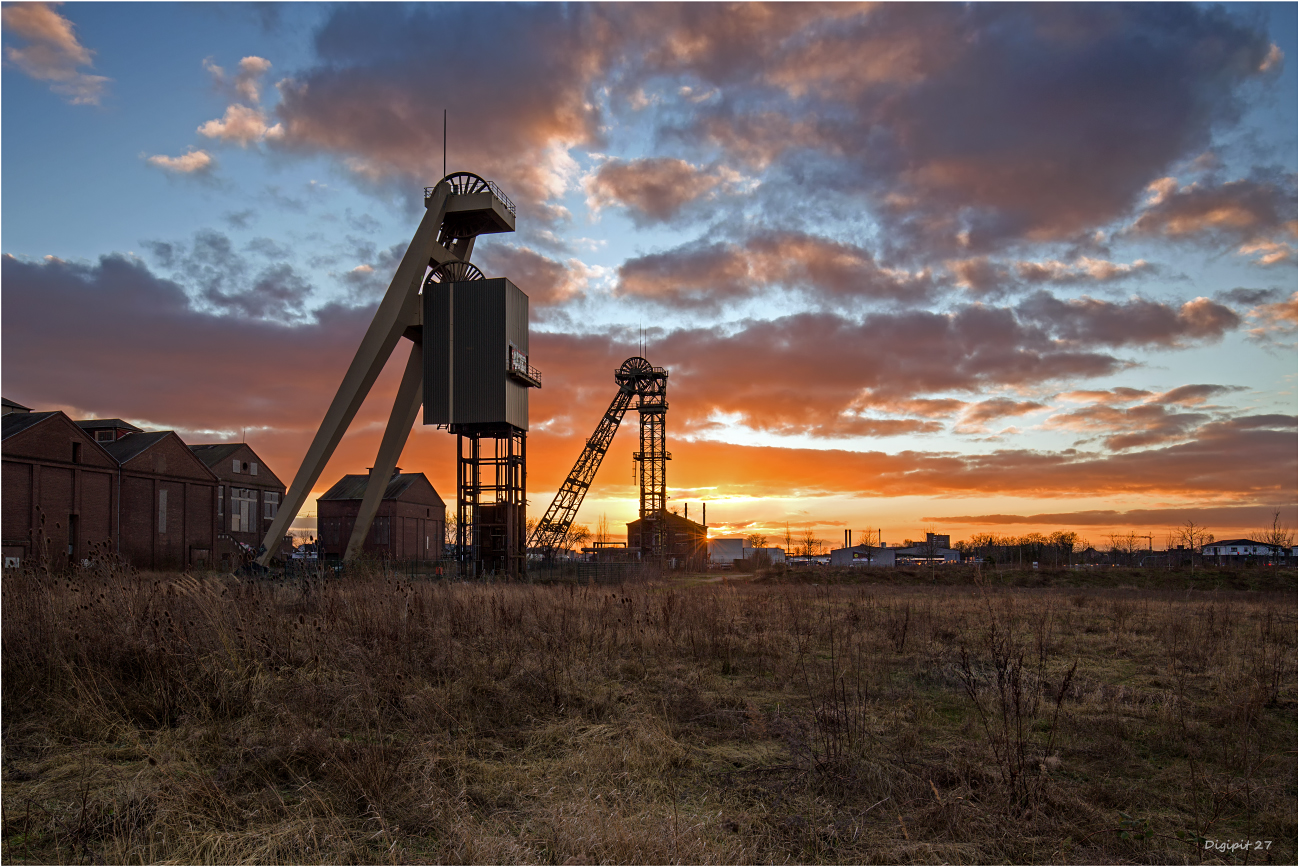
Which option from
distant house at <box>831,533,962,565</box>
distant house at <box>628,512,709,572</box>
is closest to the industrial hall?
distant house at <box>628,512,709,572</box>

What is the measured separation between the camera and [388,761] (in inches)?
A: 223

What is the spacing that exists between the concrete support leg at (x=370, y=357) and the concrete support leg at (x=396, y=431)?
6.43 feet

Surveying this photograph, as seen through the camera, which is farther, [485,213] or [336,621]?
[485,213]

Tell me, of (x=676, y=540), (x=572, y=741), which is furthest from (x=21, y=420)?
(x=572, y=741)

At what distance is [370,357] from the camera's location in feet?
106

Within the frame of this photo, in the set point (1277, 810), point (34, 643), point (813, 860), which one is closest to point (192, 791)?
point (813, 860)

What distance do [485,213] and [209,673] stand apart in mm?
29190

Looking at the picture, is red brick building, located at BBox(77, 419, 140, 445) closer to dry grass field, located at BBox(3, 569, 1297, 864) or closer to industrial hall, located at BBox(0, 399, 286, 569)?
industrial hall, located at BBox(0, 399, 286, 569)

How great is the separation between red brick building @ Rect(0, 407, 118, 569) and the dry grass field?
34.8 metres

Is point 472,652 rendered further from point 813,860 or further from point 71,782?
point 813,860

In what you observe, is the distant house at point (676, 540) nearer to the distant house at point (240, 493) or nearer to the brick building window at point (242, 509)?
the distant house at point (240, 493)

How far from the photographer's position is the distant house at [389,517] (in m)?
65.7

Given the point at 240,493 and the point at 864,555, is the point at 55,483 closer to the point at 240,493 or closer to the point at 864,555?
the point at 240,493

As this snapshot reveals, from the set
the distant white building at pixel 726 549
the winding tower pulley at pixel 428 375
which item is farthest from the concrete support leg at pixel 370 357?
the distant white building at pixel 726 549
